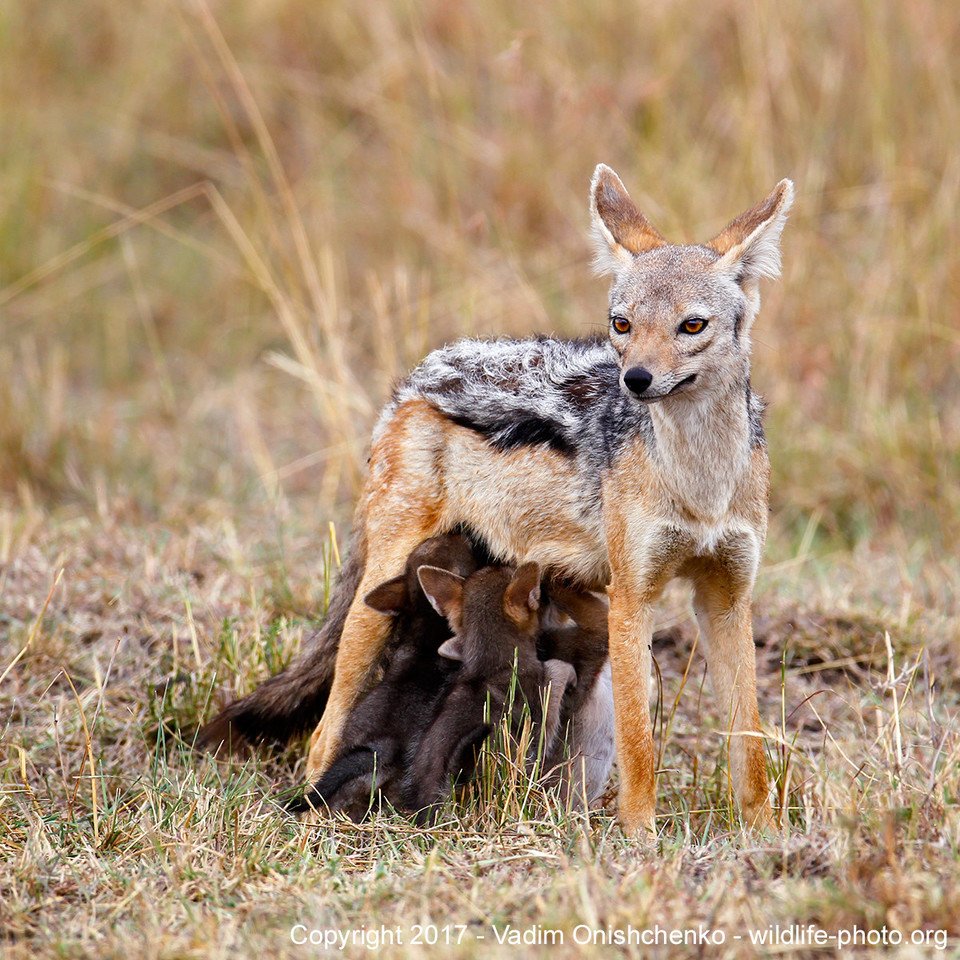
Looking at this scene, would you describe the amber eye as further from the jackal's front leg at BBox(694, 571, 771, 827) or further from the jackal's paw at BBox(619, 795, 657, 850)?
the jackal's paw at BBox(619, 795, 657, 850)

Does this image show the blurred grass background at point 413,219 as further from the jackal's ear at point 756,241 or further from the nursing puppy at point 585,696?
the jackal's ear at point 756,241

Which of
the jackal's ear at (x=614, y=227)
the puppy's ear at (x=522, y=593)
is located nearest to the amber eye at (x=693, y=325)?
the jackal's ear at (x=614, y=227)

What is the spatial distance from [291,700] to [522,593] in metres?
1.14

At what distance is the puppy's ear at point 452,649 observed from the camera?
219 inches

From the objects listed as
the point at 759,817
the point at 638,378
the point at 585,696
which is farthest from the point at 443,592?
the point at 759,817

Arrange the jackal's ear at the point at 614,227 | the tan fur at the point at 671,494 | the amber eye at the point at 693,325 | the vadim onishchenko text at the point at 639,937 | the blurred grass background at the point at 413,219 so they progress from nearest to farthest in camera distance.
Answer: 1. the vadim onishchenko text at the point at 639,937
2. the amber eye at the point at 693,325
3. the tan fur at the point at 671,494
4. the jackal's ear at the point at 614,227
5. the blurred grass background at the point at 413,219

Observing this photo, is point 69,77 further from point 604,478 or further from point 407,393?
point 604,478

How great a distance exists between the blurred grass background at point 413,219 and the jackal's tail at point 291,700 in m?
2.25

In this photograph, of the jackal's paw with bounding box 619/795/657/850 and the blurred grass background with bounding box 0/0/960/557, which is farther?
the blurred grass background with bounding box 0/0/960/557

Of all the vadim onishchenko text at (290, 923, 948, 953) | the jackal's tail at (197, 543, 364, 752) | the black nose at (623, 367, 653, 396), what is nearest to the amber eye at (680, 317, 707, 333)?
the black nose at (623, 367, 653, 396)

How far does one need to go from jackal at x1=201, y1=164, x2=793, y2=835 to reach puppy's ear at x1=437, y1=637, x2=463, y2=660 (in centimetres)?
44

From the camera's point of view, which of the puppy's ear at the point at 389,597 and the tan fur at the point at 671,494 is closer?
the tan fur at the point at 671,494

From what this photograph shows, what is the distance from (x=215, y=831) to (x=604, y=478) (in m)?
1.98

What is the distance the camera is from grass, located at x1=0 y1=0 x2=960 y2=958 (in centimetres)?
443
